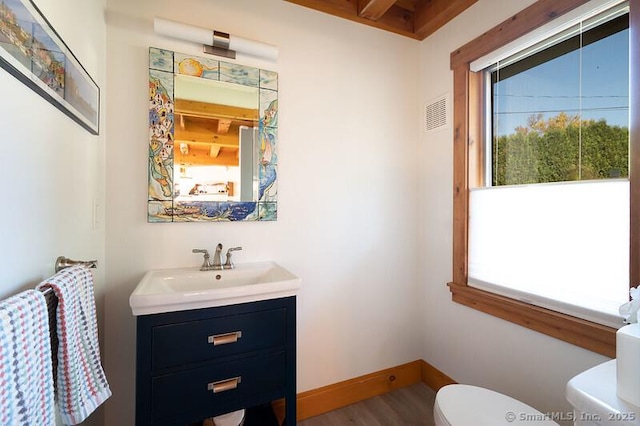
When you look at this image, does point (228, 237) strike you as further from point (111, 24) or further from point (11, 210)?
point (111, 24)

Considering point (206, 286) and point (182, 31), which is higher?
point (182, 31)

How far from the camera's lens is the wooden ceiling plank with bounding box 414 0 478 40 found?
1729 mm

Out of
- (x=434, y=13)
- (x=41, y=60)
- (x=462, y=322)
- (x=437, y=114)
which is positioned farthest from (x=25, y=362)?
(x=434, y=13)

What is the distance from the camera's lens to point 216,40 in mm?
1463

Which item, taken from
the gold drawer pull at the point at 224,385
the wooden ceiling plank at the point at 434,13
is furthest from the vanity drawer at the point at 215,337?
the wooden ceiling plank at the point at 434,13

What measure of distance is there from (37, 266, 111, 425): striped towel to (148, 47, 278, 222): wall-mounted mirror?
0.62 m

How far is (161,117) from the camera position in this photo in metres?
1.44

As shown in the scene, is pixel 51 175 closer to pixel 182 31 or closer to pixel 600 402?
pixel 182 31

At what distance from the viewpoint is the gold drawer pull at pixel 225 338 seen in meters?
1.14

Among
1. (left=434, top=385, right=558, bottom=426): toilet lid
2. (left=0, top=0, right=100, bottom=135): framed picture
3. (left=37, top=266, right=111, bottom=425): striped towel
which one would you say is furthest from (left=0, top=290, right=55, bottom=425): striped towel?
(left=434, top=385, right=558, bottom=426): toilet lid

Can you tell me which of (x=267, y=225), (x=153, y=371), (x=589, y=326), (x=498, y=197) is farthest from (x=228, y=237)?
(x=589, y=326)

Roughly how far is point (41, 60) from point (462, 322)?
7.61 ft

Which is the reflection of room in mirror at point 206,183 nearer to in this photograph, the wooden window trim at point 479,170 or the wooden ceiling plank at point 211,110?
the wooden ceiling plank at point 211,110

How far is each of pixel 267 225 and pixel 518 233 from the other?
56.1 inches
